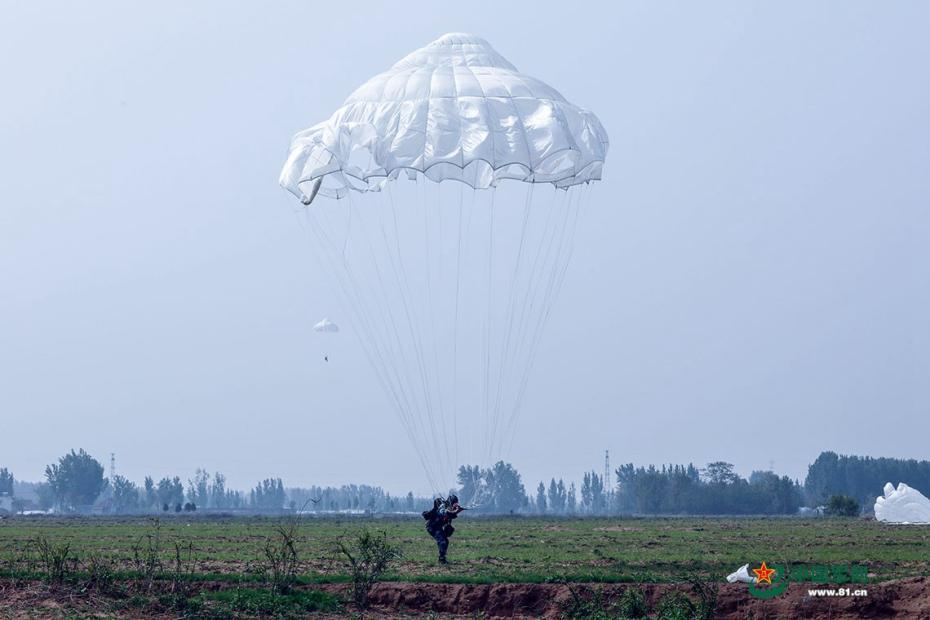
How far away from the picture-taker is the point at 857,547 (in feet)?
119

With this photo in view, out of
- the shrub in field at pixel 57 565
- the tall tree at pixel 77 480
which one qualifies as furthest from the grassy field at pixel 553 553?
the tall tree at pixel 77 480

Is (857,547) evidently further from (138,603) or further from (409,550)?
(138,603)

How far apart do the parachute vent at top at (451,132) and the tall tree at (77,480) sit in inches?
6790

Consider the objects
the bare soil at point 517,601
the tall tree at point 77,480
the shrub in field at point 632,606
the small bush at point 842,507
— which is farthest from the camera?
the tall tree at point 77,480

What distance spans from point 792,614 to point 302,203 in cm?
1427

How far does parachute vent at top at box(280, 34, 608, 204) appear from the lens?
26.2 meters

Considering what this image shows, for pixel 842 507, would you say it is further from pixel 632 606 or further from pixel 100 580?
pixel 100 580

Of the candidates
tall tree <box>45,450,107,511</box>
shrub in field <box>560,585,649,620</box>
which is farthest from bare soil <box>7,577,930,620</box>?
tall tree <box>45,450,107,511</box>

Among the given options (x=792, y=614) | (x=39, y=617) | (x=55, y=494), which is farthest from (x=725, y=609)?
(x=55, y=494)

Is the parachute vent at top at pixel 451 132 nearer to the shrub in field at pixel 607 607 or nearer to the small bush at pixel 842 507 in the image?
the shrub in field at pixel 607 607

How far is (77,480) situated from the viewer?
18912cm

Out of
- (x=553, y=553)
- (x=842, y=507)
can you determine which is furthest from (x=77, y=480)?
(x=553, y=553)

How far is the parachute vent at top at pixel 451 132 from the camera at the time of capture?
1030 inches

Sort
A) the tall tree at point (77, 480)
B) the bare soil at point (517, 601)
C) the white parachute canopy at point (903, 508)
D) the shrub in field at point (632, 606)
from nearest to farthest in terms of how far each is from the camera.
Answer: the bare soil at point (517, 601) → the shrub in field at point (632, 606) → the white parachute canopy at point (903, 508) → the tall tree at point (77, 480)
